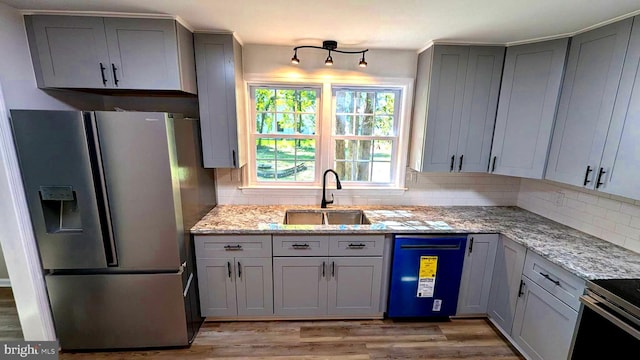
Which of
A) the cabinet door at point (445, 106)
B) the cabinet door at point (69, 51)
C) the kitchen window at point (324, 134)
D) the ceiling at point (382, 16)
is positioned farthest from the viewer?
the kitchen window at point (324, 134)

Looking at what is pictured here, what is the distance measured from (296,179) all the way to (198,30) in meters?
1.51

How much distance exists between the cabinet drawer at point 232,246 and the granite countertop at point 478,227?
0.06 m

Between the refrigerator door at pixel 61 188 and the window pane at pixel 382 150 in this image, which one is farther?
the window pane at pixel 382 150

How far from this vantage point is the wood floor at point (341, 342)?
194 cm

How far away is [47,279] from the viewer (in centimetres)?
176

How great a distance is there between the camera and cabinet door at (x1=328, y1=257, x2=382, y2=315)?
2.14 metres

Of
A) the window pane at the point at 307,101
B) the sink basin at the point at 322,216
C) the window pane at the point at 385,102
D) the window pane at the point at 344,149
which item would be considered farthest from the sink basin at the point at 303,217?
the window pane at the point at 385,102

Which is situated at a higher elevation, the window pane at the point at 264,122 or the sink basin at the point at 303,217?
the window pane at the point at 264,122

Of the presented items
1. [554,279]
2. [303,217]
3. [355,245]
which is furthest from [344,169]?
[554,279]

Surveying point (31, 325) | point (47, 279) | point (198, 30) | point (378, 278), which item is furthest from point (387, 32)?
point (31, 325)

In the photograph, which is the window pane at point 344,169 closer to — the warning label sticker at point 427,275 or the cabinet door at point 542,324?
the warning label sticker at point 427,275

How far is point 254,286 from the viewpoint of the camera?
7.04ft

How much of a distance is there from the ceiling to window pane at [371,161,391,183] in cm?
116
